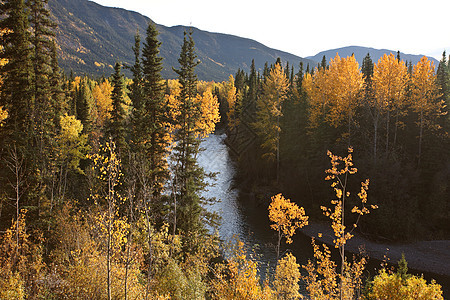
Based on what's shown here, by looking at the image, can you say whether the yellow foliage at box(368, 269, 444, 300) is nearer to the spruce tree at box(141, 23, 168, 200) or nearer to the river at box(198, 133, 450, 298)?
the river at box(198, 133, 450, 298)

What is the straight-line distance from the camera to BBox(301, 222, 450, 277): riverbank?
26.4 metres

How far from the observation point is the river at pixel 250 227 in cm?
2624

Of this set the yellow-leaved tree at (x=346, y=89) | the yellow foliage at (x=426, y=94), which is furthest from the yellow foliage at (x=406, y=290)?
the yellow foliage at (x=426, y=94)

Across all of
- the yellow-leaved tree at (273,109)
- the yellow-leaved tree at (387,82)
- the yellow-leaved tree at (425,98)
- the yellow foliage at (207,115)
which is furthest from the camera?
the yellow-leaved tree at (273,109)

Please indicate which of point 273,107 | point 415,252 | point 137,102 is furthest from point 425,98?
point 137,102

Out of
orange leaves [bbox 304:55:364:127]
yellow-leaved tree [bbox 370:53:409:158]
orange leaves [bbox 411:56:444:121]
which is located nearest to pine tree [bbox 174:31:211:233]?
orange leaves [bbox 304:55:364:127]

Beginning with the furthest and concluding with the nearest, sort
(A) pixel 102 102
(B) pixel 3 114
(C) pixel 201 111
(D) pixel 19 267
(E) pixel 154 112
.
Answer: (A) pixel 102 102 < (C) pixel 201 111 < (E) pixel 154 112 < (B) pixel 3 114 < (D) pixel 19 267

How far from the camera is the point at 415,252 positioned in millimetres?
28203

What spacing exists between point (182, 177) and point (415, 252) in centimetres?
2475

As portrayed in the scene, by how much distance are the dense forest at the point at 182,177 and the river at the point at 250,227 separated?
4.85 feet

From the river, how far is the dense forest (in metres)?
1.48

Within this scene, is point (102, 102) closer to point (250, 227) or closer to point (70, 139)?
point (70, 139)

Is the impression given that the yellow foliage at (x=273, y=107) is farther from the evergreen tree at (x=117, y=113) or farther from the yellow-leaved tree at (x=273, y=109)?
the evergreen tree at (x=117, y=113)

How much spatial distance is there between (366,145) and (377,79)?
8275 millimetres
